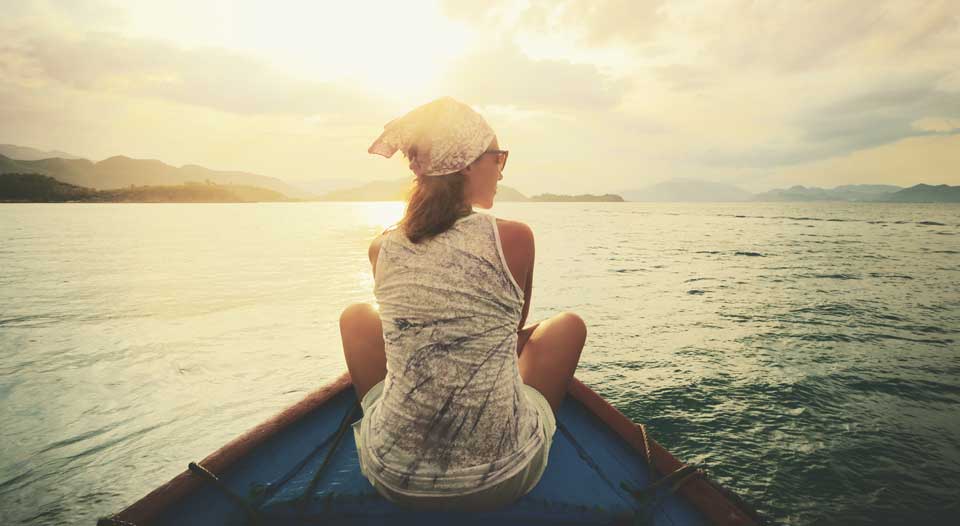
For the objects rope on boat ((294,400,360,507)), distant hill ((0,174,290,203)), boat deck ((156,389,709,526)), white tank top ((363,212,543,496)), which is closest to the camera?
white tank top ((363,212,543,496))

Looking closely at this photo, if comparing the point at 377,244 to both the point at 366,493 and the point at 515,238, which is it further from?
the point at 366,493

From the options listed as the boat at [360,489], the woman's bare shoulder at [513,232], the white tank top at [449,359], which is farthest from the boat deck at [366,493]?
the woman's bare shoulder at [513,232]

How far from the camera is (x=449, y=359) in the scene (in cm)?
184

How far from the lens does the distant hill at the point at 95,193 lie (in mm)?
108062

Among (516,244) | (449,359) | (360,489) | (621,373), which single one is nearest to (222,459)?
(360,489)

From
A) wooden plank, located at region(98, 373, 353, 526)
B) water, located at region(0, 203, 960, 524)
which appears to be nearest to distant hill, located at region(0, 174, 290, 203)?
water, located at region(0, 203, 960, 524)

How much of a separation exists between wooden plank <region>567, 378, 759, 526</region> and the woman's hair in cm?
211

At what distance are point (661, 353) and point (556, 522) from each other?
622cm

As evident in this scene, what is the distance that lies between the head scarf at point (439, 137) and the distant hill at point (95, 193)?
485 ft

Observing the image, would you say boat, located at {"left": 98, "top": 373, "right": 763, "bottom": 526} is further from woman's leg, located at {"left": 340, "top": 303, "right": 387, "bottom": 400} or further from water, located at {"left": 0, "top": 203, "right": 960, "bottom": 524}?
water, located at {"left": 0, "top": 203, "right": 960, "bottom": 524}

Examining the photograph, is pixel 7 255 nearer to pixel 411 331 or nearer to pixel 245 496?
pixel 245 496

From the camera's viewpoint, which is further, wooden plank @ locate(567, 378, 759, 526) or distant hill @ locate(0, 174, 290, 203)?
distant hill @ locate(0, 174, 290, 203)

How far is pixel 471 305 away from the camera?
5.99ft

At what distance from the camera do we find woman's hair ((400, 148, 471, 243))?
1856mm
